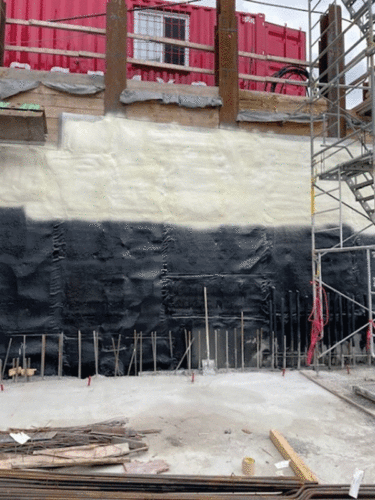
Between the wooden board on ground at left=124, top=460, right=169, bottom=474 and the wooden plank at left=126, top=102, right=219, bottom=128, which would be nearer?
the wooden board on ground at left=124, top=460, right=169, bottom=474

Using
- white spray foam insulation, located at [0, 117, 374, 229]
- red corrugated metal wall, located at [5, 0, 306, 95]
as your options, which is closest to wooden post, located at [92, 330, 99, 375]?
white spray foam insulation, located at [0, 117, 374, 229]

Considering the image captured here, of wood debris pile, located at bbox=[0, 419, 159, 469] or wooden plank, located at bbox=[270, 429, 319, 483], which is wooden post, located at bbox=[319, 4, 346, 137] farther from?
wood debris pile, located at bbox=[0, 419, 159, 469]

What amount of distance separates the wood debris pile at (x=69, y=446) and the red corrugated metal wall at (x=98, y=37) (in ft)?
34.1

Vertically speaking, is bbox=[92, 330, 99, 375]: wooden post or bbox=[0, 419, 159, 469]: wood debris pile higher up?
bbox=[92, 330, 99, 375]: wooden post

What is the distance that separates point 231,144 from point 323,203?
2.96 meters

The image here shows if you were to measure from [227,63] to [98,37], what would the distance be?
5.01 m

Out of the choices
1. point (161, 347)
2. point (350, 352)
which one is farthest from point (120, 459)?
point (350, 352)

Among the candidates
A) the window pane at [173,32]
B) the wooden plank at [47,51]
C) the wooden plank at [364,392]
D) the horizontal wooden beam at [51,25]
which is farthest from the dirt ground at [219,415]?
the window pane at [173,32]

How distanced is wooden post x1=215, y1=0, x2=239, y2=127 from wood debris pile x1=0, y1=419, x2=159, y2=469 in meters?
7.98

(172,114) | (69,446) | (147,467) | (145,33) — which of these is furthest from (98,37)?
(147,467)

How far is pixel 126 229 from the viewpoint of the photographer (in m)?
9.89

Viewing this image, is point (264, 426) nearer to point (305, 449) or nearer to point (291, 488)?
point (305, 449)

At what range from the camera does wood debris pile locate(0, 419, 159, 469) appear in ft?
16.3

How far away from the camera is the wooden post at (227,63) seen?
1066 centimetres
